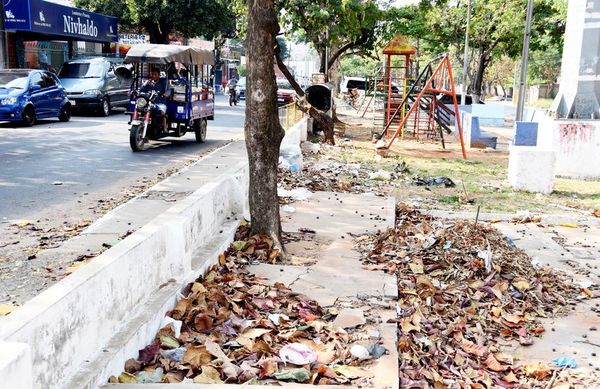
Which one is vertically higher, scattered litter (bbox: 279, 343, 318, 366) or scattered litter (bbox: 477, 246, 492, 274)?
scattered litter (bbox: 279, 343, 318, 366)

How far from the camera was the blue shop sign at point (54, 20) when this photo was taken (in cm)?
2511

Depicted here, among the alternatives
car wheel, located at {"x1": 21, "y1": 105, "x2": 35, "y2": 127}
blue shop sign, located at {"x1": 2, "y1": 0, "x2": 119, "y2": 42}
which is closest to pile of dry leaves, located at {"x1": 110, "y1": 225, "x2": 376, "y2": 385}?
car wheel, located at {"x1": 21, "y1": 105, "x2": 35, "y2": 127}

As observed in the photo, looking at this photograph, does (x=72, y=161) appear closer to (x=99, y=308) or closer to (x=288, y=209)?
(x=288, y=209)

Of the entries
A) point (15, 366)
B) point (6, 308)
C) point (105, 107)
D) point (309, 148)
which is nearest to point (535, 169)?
point (309, 148)

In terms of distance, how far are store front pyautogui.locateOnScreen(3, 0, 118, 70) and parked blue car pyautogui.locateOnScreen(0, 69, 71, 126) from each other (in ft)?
22.9

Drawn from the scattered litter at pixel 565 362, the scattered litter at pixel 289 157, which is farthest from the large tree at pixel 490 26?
the scattered litter at pixel 565 362

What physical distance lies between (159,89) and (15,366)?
1213 centimetres

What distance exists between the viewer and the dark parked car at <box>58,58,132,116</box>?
2245cm

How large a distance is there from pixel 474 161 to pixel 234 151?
6.48 metres

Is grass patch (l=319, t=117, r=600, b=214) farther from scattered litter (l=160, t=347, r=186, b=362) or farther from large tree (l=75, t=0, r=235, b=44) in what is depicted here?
large tree (l=75, t=0, r=235, b=44)

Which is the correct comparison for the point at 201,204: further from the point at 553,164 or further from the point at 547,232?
the point at 553,164

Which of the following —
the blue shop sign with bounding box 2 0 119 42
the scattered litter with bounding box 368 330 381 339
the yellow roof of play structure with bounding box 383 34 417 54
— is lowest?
the scattered litter with bounding box 368 330 381 339

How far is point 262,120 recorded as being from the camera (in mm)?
6594

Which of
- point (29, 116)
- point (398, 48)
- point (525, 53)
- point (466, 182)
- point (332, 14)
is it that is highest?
point (332, 14)
